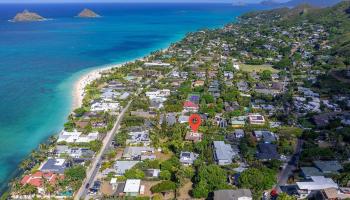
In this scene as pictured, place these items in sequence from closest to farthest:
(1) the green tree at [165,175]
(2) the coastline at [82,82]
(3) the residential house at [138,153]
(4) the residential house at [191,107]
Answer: (1) the green tree at [165,175] → (3) the residential house at [138,153] → (4) the residential house at [191,107] → (2) the coastline at [82,82]

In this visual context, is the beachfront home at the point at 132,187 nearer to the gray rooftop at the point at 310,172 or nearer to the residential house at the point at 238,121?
the gray rooftop at the point at 310,172

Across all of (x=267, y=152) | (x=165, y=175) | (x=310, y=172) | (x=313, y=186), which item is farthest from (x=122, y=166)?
(x=310, y=172)

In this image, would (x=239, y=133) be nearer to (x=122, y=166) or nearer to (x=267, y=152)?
(x=267, y=152)

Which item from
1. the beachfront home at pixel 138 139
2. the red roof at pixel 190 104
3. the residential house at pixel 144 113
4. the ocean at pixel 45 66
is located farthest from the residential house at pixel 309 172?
the ocean at pixel 45 66

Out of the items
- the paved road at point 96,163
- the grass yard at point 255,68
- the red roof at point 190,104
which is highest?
the grass yard at point 255,68

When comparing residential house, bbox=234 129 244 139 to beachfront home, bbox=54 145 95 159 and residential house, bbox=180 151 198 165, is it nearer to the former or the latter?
residential house, bbox=180 151 198 165

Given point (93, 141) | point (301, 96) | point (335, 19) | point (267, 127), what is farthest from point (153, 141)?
point (335, 19)

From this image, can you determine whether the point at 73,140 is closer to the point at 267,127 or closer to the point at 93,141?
the point at 93,141
